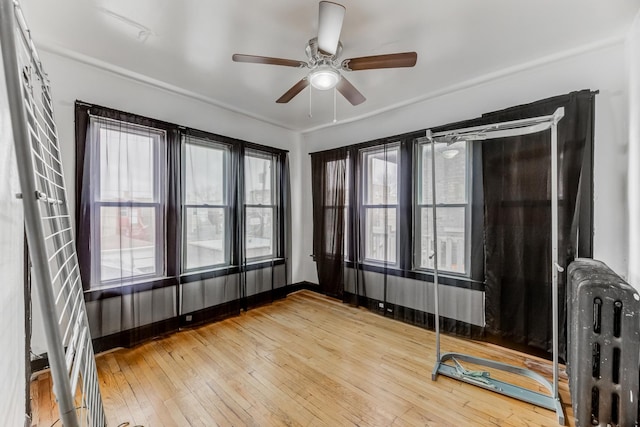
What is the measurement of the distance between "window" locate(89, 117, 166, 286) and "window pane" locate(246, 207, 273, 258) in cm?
120

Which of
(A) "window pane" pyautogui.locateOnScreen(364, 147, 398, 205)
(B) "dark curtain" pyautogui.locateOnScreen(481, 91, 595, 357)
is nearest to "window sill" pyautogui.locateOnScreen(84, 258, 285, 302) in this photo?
(A) "window pane" pyautogui.locateOnScreen(364, 147, 398, 205)

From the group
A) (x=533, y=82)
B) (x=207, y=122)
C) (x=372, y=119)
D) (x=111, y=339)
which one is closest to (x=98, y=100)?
(x=207, y=122)

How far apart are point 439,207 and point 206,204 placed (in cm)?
294

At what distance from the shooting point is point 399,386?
226 centimetres

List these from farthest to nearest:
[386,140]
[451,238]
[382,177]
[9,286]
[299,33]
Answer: [382,177]
[386,140]
[451,238]
[299,33]
[9,286]

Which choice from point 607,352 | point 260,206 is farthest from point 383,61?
point 260,206

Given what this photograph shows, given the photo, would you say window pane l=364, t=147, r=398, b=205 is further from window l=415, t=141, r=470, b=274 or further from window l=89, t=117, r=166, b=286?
window l=89, t=117, r=166, b=286

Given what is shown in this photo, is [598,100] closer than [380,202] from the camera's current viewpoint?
Yes

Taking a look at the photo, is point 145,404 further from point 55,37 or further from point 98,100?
point 55,37

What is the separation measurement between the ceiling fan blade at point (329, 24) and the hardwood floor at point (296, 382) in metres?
2.59

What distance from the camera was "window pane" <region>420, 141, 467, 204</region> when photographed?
3119 mm

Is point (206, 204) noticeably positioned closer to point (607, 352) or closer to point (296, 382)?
point (296, 382)

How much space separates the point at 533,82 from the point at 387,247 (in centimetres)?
240

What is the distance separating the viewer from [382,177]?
3.82m
